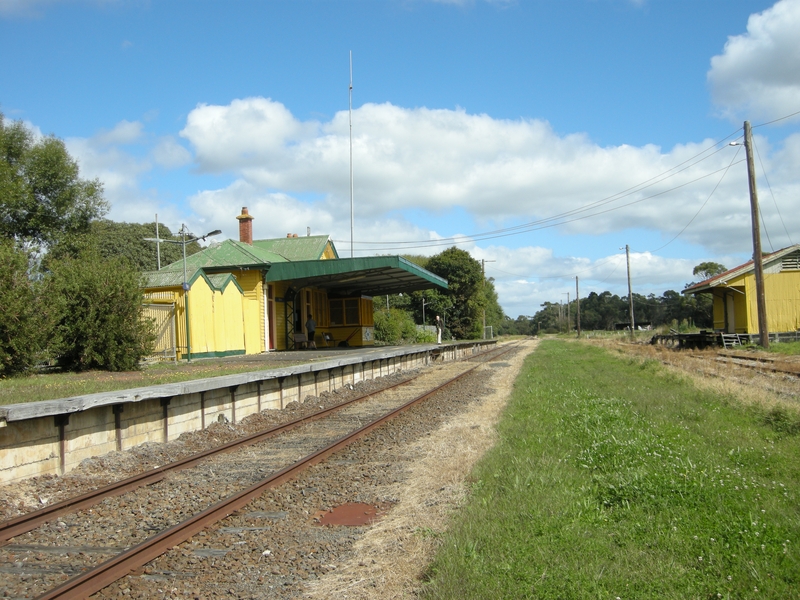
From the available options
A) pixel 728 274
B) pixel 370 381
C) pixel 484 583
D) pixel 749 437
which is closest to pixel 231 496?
pixel 484 583

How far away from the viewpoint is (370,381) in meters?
19.4

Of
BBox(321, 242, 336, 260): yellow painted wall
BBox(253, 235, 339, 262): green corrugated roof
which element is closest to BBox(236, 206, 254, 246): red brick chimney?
BBox(253, 235, 339, 262): green corrugated roof

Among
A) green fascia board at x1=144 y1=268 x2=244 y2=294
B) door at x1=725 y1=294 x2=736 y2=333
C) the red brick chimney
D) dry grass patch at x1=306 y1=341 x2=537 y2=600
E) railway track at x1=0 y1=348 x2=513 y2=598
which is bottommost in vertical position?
dry grass patch at x1=306 y1=341 x2=537 y2=600

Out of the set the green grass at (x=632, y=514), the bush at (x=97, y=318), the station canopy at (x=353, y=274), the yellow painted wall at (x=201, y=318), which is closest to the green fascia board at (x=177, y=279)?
the yellow painted wall at (x=201, y=318)

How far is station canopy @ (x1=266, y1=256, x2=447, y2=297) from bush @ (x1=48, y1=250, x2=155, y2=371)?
9.20m

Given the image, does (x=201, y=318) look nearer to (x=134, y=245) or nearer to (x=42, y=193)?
(x=42, y=193)

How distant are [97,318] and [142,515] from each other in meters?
10.8

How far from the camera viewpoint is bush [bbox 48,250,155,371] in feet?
48.7

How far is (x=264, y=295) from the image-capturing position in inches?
996

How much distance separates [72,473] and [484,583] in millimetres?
5533

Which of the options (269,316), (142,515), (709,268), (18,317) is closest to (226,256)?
(269,316)

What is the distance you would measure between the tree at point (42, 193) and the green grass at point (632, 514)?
3879 centimetres

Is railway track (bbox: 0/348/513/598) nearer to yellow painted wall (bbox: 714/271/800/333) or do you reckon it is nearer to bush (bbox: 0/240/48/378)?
bush (bbox: 0/240/48/378)

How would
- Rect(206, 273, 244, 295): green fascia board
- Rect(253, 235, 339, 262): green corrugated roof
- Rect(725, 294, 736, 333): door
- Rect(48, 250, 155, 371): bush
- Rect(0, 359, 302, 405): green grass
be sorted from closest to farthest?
Rect(0, 359, 302, 405): green grass
Rect(48, 250, 155, 371): bush
Rect(206, 273, 244, 295): green fascia board
Rect(725, 294, 736, 333): door
Rect(253, 235, 339, 262): green corrugated roof
